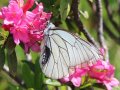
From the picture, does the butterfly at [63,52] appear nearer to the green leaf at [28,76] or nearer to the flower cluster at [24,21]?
the flower cluster at [24,21]

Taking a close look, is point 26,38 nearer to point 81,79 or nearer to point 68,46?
point 68,46

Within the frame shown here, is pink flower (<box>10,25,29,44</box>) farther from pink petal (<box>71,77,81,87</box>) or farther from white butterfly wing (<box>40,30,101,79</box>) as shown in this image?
pink petal (<box>71,77,81,87</box>)

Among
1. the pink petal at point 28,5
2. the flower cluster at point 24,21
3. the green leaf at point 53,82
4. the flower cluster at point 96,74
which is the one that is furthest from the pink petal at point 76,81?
the pink petal at point 28,5

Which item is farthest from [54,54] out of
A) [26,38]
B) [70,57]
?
[26,38]

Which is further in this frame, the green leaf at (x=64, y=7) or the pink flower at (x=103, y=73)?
the pink flower at (x=103, y=73)

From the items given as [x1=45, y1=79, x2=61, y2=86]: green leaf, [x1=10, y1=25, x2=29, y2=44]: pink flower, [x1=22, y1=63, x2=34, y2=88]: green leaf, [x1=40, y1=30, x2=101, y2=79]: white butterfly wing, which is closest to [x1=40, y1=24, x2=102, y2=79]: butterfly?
[x1=40, y1=30, x2=101, y2=79]: white butterfly wing

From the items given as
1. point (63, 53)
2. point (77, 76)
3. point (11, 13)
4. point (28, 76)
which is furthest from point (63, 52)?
point (28, 76)
